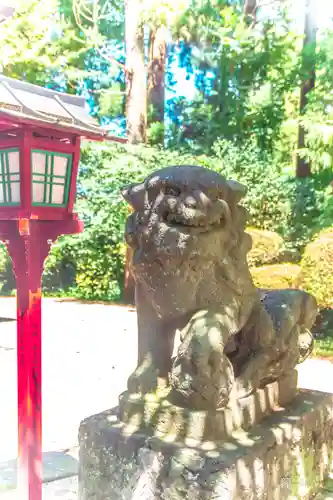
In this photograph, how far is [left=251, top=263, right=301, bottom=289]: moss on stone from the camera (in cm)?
869

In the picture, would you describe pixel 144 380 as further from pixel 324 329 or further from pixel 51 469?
pixel 324 329

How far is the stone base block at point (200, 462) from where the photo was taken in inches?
76.5

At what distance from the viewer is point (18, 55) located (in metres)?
10.0

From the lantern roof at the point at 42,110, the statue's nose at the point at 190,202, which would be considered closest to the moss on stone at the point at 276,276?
the lantern roof at the point at 42,110

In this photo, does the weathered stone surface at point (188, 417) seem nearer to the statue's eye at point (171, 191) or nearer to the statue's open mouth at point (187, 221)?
the statue's open mouth at point (187, 221)

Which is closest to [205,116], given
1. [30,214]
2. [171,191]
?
[30,214]

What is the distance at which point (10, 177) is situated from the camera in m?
2.75

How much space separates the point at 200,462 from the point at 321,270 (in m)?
6.26

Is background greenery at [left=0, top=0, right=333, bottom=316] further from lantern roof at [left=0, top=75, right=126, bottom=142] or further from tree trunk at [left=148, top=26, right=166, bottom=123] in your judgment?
lantern roof at [left=0, top=75, right=126, bottom=142]

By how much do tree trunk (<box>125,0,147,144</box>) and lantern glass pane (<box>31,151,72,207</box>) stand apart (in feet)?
29.3

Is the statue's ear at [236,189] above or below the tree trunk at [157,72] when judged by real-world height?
below

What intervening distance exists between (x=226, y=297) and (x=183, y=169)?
1.96 ft

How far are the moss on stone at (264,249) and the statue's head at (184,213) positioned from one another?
7409mm

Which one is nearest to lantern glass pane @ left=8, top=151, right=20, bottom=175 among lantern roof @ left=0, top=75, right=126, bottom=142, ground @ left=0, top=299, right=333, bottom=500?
lantern roof @ left=0, top=75, right=126, bottom=142
